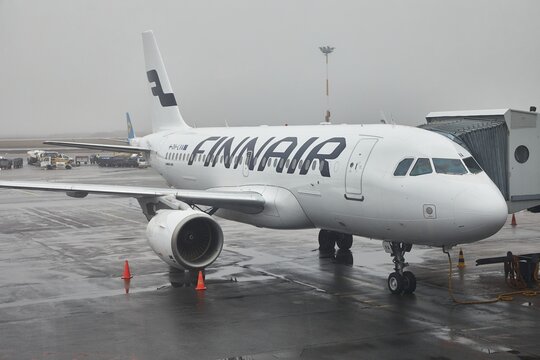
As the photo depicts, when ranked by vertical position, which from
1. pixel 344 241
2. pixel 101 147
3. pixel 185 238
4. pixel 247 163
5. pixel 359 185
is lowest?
pixel 344 241

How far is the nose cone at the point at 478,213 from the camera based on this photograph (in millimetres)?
15812

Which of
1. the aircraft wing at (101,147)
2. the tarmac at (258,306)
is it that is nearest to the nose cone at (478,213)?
the tarmac at (258,306)

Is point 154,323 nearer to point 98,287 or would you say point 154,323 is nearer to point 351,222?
point 98,287

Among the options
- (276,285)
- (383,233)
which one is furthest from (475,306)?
(276,285)

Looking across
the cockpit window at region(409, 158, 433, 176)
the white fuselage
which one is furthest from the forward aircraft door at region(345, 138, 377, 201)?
the cockpit window at region(409, 158, 433, 176)

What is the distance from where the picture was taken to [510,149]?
62.6 feet

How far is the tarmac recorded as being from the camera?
13.6 m

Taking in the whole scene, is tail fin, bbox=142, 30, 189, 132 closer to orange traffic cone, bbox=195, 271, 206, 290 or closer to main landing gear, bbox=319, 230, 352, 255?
main landing gear, bbox=319, 230, 352, 255

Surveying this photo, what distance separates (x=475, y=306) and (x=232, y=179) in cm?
1014

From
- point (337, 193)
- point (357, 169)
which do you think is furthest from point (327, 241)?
point (357, 169)

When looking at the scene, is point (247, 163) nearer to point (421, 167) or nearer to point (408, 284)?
point (408, 284)

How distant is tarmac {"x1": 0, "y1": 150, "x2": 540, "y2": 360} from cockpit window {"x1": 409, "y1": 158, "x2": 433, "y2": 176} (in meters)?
3.06

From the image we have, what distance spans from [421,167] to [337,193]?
2.57 metres

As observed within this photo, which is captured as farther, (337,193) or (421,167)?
(337,193)
